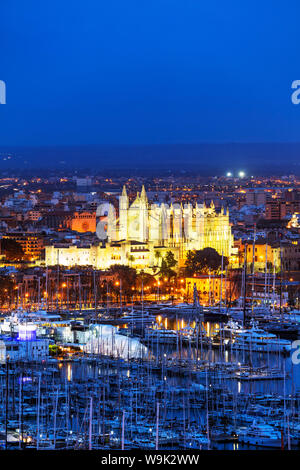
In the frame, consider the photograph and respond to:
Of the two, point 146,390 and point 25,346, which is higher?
point 25,346

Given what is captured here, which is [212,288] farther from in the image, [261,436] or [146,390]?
[261,436]

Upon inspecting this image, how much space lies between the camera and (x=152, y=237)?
27.8 m

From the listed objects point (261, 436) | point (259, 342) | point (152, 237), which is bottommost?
point (261, 436)

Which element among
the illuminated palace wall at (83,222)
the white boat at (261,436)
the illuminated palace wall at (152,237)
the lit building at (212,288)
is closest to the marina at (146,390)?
the white boat at (261,436)

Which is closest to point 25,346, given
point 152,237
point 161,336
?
point 161,336

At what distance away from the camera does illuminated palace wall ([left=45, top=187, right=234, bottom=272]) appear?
25359 mm

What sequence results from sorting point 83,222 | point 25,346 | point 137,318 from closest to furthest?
point 25,346, point 137,318, point 83,222

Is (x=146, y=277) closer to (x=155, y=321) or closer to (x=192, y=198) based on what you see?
(x=155, y=321)

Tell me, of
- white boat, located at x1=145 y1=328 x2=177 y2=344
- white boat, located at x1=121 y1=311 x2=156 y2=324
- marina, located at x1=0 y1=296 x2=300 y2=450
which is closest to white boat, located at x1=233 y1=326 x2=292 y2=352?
marina, located at x1=0 y1=296 x2=300 y2=450

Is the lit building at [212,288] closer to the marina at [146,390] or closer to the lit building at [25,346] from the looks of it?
the marina at [146,390]

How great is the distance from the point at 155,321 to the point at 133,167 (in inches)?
1609

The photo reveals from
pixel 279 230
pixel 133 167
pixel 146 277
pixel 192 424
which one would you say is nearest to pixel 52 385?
pixel 192 424

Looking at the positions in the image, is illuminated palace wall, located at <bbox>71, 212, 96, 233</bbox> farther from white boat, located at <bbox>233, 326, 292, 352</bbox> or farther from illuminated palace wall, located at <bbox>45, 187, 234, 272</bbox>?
white boat, located at <bbox>233, 326, 292, 352</bbox>

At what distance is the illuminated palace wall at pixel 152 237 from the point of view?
998 inches
